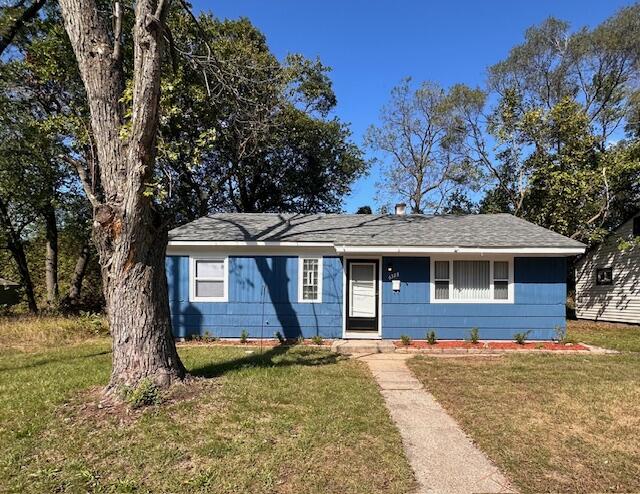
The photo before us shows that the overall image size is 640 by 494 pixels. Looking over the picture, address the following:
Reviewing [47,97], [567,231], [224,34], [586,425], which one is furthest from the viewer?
[224,34]

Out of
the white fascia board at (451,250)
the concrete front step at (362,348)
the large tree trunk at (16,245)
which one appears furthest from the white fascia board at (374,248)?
the large tree trunk at (16,245)

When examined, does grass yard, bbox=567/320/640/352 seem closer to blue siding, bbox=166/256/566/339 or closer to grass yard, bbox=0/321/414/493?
blue siding, bbox=166/256/566/339

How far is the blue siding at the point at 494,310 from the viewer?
11.8 metres

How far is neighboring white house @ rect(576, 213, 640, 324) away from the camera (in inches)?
710

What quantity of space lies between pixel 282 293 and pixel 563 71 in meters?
22.2

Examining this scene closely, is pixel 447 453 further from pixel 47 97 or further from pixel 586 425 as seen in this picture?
pixel 47 97

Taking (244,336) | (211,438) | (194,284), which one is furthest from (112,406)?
(194,284)

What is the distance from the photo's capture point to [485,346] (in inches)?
433

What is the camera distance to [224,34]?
22.9 meters

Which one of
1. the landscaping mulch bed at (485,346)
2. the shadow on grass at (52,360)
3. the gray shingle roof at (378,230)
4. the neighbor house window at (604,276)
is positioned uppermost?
the gray shingle roof at (378,230)

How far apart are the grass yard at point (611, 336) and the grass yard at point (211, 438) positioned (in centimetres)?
811

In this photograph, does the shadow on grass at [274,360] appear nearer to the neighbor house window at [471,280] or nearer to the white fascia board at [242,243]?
the white fascia board at [242,243]

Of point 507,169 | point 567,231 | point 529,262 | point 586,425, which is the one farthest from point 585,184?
point 586,425

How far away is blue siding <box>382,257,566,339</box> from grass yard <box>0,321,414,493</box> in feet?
15.2
